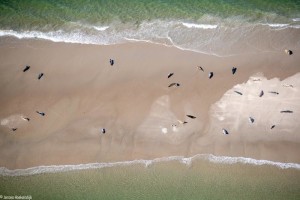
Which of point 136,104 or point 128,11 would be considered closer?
A: point 136,104

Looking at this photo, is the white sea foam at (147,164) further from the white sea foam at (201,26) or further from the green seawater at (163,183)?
the white sea foam at (201,26)

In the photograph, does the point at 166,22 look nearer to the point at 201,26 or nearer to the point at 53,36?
the point at 201,26

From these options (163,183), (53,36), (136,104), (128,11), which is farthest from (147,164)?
(128,11)

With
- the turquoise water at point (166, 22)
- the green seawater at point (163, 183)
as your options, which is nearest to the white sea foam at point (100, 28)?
the turquoise water at point (166, 22)

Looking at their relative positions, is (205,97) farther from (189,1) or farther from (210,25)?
(189,1)

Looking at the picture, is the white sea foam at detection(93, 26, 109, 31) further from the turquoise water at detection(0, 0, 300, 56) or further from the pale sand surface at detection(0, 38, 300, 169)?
the pale sand surface at detection(0, 38, 300, 169)

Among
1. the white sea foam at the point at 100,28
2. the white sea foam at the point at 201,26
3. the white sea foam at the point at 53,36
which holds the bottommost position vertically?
the white sea foam at the point at 53,36

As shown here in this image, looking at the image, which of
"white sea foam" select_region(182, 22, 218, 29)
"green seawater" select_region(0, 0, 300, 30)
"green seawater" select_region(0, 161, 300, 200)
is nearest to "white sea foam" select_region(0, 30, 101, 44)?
"green seawater" select_region(0, 0, 300, 30)
